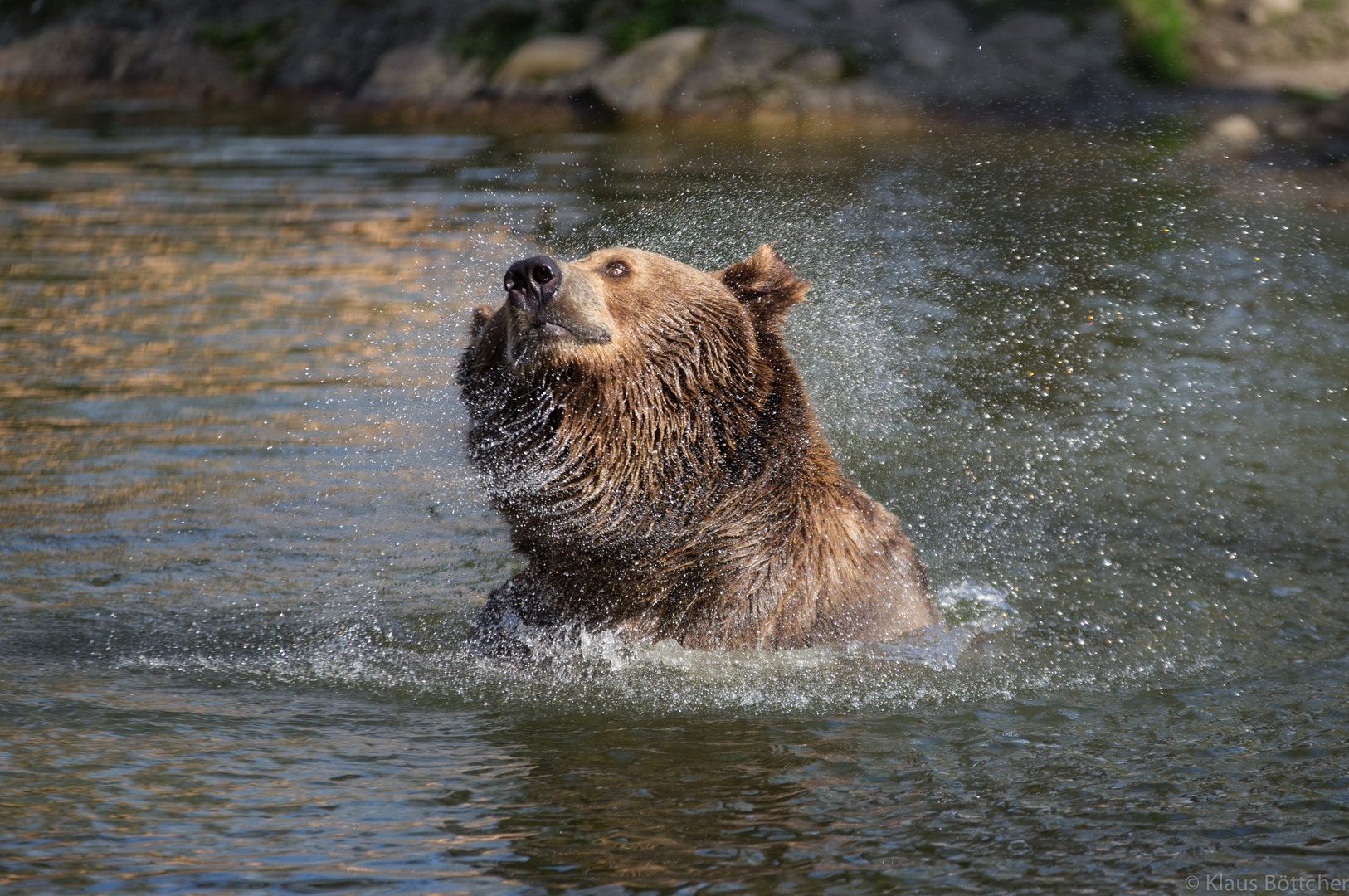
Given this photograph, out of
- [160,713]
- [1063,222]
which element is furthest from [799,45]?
[160,713]

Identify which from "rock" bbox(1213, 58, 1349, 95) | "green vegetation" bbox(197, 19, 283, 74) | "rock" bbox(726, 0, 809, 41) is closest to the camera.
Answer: "rock" bbox(1213, 58, 1349, 95)

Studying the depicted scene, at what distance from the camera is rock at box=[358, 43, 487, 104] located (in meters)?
19.7

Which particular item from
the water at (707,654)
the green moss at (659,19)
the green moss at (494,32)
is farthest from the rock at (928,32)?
the green moss at (494,32)

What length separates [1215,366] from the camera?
9.64 meters

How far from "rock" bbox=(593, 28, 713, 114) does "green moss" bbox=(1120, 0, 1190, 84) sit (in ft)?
17.3

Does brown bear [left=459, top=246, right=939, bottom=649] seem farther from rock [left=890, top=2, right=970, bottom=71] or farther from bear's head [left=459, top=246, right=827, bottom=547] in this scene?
rock [left=890, top=2, right=970, bottom=71]

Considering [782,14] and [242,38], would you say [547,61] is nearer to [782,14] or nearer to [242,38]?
[782,14]

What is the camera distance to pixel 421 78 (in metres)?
20.2

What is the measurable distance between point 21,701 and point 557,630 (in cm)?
190

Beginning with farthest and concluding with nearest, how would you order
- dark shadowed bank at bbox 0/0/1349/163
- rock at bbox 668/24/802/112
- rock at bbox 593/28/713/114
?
rock at bbox 593/28/713/114 < rock at bbox 668/24/802/112 < dark shadowed bank at bbox 0/0/1349/163

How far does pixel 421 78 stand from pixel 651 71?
3.77 meters

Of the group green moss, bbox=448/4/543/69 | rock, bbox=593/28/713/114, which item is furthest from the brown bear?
green moss, bbox=448/4/543/69

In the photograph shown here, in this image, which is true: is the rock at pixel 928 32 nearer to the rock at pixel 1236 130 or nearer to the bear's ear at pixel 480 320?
the rock at pixel 1236 130

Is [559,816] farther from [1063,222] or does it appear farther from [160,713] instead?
[1063,222]
